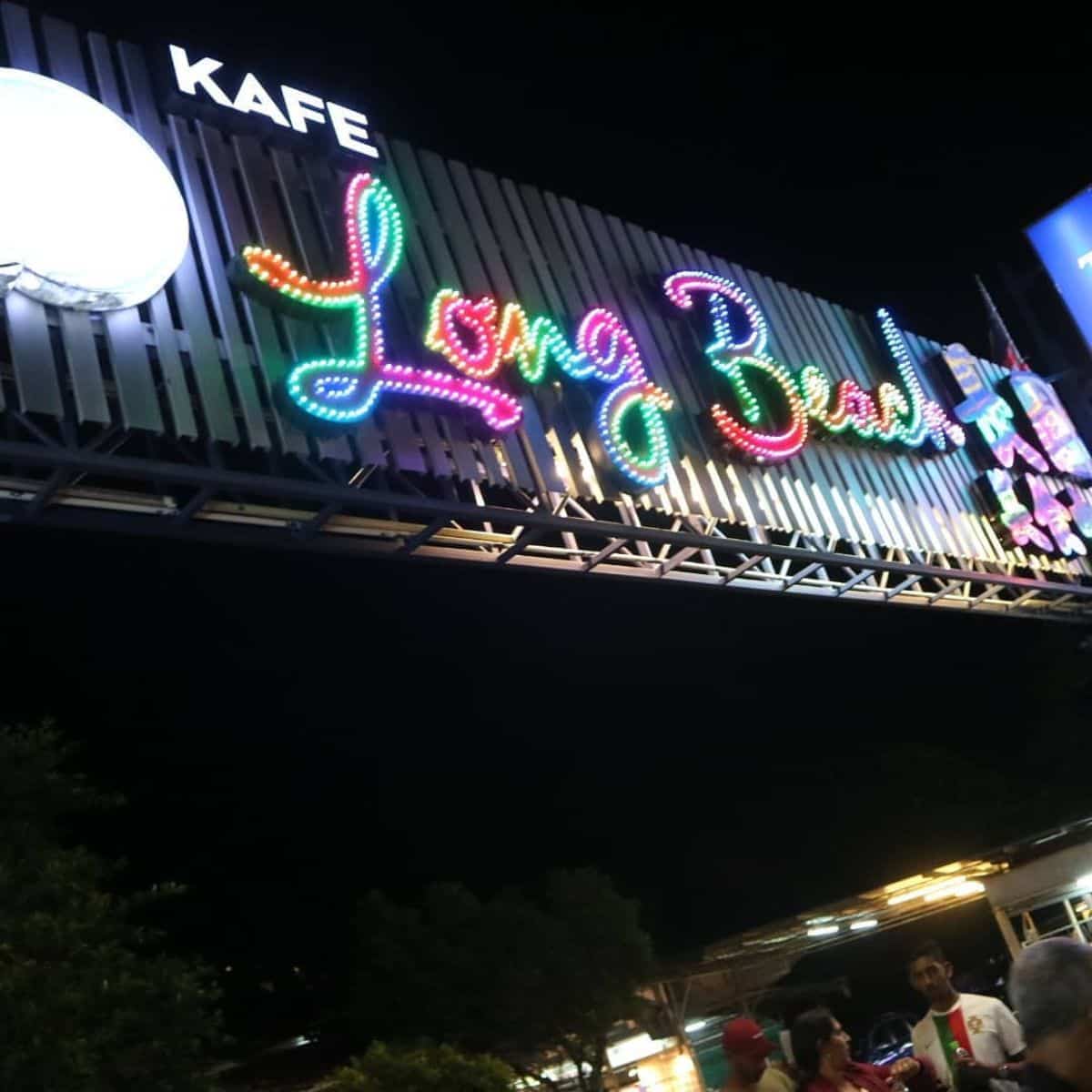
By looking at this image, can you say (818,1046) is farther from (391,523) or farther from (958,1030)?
(391,523)

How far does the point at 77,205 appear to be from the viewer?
16.6 feet

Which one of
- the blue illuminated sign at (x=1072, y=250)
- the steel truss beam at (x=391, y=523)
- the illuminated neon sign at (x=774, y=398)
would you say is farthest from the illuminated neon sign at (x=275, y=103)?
the blue illuminated sign at (x=1072, y=250)

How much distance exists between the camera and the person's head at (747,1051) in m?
4.26

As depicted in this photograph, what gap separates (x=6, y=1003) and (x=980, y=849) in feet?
35.6

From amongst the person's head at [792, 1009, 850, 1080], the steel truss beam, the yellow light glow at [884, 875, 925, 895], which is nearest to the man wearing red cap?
the person's head at [792, 1009, 850, 1080]

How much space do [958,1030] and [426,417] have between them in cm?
438

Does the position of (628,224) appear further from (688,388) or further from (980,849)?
(980,849)

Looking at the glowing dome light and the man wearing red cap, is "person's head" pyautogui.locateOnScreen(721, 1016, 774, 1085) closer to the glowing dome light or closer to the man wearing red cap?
the man wearing red cap

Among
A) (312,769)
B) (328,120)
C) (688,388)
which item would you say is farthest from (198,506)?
(312,769)

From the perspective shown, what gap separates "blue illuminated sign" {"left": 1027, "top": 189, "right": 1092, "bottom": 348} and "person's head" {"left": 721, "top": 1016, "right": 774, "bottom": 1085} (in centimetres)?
1308

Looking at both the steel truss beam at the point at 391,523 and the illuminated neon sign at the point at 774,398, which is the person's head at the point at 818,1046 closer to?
the steel truss beam at the point at 391,523

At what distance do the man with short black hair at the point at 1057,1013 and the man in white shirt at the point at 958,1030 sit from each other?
2344 millimetres

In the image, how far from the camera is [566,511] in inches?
275

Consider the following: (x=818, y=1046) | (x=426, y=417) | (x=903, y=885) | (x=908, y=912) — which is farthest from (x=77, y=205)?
(x=908, y=912)
